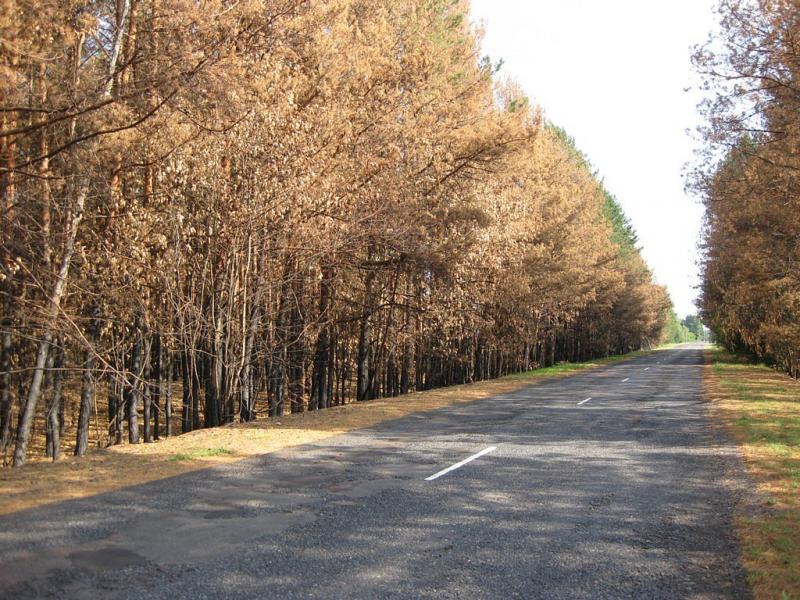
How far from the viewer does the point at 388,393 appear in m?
31.2

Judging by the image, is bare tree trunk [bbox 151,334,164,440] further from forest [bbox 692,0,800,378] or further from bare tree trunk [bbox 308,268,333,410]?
forest [bbox 692,0,800,378]

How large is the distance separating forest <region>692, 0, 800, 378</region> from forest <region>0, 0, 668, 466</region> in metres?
0.11

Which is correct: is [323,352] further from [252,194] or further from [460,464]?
[460,464]

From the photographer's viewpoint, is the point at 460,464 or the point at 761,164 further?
the point at 761,164

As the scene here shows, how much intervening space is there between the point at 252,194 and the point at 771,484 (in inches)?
422

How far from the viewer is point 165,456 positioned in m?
9.77

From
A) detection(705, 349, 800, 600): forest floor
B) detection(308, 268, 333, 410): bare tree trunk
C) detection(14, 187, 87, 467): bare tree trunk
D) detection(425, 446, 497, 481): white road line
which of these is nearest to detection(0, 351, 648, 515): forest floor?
detection(14, 187, 87, 467): bare tree trunk

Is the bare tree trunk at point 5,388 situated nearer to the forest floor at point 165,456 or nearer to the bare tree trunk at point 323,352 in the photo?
the forest floor at point 165,456

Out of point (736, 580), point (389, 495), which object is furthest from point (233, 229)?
point (736, 580)

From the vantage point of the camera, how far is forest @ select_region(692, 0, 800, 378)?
14.2 m

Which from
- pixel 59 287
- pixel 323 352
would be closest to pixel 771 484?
pixel 59 287

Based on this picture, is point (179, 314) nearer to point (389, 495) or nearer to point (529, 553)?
point (389, 495)

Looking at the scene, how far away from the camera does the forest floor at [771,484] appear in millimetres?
5145

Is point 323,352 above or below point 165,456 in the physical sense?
above
